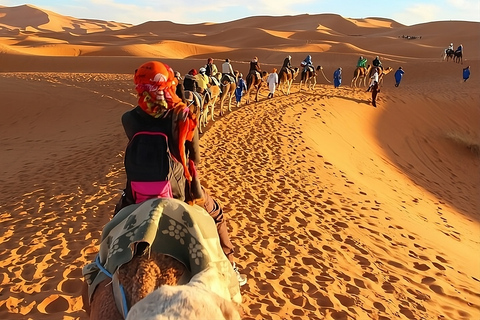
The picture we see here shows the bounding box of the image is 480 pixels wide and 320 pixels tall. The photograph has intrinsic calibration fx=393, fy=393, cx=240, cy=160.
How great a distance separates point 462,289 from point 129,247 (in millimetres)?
5025

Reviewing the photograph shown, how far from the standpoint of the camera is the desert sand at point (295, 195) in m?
4.66

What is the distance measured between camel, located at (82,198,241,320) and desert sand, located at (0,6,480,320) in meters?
2.39

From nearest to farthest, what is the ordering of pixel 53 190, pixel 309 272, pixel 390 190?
pixel 309 272 < pixel 53 190 < pixel 390 190

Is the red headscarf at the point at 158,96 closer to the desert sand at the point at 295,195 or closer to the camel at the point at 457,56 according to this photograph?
A: the desert sand at the point at 295,195

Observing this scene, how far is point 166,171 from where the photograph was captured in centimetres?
246

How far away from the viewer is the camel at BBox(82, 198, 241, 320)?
1.72 metres

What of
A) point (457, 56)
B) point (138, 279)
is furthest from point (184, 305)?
point (457, 56)

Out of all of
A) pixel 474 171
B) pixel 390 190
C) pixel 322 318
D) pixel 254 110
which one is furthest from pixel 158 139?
pixel 474 171

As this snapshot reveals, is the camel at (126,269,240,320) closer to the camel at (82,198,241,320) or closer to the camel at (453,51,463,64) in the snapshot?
the camel at (82,198,241,320)

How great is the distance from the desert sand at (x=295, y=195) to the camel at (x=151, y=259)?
239 cm

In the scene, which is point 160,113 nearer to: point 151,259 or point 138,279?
point 151,259

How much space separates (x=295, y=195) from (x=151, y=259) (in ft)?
19.2

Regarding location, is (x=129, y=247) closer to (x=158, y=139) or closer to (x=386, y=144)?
(x=158, y=139)

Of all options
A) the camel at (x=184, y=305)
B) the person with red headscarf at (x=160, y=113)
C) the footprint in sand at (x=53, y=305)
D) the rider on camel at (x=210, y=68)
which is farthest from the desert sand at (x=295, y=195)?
the camel at (x=184, y=305)
